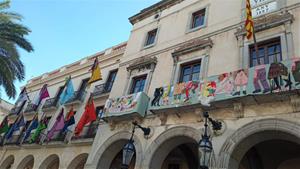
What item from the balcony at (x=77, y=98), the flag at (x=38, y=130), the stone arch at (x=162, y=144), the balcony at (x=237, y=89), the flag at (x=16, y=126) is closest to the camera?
the balcony at (x=237, y=89)

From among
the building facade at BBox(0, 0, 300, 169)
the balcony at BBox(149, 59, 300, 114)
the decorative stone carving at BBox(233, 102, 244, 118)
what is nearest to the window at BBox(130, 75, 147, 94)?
the building facade at BBox(0, 0, 300, 169)

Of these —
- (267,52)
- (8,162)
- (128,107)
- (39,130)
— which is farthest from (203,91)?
(8,162)

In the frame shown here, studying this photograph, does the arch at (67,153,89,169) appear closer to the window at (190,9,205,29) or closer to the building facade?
the building facade

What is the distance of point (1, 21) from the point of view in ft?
48.4

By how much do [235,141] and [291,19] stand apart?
5.05 m

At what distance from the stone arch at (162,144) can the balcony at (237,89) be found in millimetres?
855

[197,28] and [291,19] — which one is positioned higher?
[197,28]

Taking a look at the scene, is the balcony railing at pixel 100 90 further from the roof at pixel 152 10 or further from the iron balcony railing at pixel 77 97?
the roof at pixel 152 10

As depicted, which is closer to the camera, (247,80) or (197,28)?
(247,80)

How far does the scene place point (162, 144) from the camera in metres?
10.3

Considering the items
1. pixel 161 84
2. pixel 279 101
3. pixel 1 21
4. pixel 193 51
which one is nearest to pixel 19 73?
pixel 1 21

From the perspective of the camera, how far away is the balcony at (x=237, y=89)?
26.0 ft

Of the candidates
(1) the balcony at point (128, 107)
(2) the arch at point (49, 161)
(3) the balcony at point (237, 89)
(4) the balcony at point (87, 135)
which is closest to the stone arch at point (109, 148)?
(1) the balcony at point (128, 107)

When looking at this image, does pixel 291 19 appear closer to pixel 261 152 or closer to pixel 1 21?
pixel 261 152
